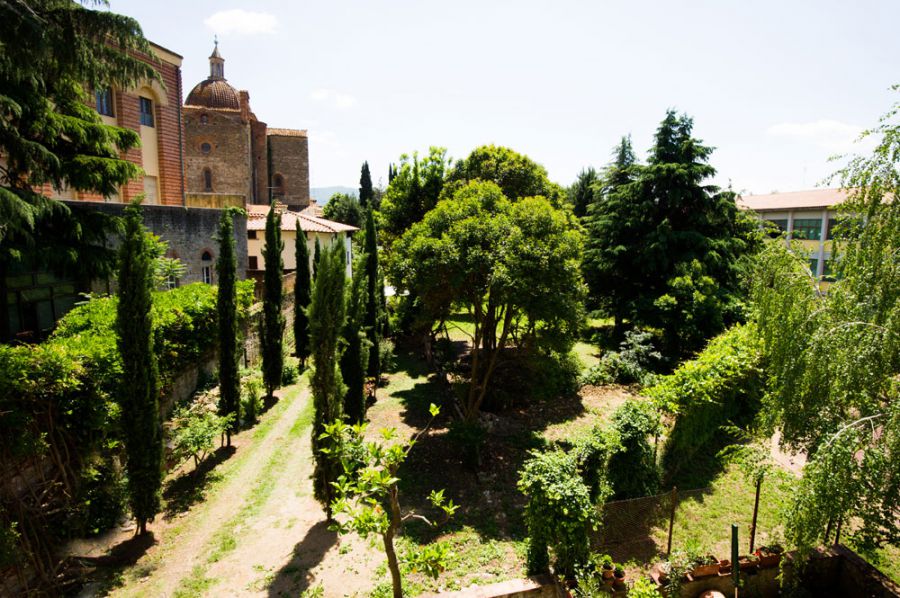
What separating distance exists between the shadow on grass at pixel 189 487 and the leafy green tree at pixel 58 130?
5831mm

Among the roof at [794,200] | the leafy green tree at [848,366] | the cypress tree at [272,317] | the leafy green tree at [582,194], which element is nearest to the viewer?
the leafy green tree at [848,366]

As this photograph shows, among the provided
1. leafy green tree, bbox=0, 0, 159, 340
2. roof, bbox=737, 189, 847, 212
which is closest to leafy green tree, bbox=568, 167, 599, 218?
roof, bbox=737, 189, 847, 212

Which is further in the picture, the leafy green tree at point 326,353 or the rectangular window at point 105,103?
the rectangular window at point 105,103

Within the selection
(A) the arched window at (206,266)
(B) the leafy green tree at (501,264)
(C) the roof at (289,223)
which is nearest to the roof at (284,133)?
(C) the roof at (289,223)

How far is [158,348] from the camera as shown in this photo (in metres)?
11.7

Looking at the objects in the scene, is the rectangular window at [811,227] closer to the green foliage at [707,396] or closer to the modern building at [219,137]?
the green foliage at [707,396]

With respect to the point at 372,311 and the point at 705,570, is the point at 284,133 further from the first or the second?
the point at 705,570

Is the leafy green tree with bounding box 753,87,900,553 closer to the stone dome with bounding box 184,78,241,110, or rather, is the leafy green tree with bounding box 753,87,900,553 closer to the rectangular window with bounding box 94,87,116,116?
the rectangular window with bounding box 94,87,116,116

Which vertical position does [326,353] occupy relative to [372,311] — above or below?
above

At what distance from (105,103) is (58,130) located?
36.5 feet

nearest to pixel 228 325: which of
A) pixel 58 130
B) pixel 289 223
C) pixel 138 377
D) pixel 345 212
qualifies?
pixel 138 377

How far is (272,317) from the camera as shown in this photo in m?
16.8

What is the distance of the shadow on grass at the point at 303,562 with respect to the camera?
25.8ft

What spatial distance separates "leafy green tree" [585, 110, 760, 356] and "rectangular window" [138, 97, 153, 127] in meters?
22.2
